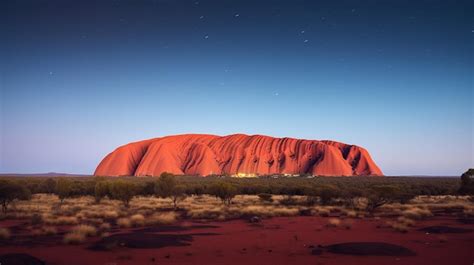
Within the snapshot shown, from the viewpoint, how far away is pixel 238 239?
16.2 metres

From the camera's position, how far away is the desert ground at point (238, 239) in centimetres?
1231

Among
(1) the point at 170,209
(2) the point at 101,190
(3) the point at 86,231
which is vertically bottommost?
(1) the point at 170,209

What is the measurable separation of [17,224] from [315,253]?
15.0 metres

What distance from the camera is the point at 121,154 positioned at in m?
116

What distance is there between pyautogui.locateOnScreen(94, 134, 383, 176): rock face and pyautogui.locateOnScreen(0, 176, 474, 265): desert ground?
3168 inches

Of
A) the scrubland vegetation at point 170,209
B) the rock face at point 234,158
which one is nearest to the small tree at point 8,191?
the scrubland vegetation at point 170,209

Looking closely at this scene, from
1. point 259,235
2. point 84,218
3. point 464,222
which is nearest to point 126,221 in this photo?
point 84,218

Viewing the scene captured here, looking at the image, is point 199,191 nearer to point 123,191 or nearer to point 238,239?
point 123,191

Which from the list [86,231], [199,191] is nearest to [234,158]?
[199,191]

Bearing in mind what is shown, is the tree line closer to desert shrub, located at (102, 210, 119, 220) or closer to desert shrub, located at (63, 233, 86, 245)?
desert shrub, located at (102, 210, 119, 220)

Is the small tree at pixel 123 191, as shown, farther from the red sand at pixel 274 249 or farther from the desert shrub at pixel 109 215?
the red sand at pixel 274 249

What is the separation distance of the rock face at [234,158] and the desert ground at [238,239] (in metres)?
80.5

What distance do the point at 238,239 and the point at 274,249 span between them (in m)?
2.49

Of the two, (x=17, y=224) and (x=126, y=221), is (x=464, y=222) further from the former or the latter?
(x=17, y=224)
